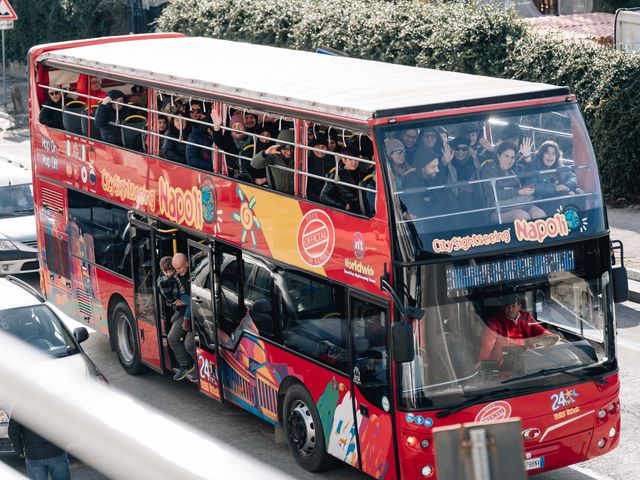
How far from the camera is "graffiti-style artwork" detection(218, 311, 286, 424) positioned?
11023 mm

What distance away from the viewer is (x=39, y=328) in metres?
11.8

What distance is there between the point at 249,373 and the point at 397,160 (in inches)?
127

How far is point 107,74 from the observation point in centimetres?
1389

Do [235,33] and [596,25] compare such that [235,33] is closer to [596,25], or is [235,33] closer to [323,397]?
[596,25]

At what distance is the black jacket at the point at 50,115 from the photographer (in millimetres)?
15242

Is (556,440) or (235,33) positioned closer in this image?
(556,440)

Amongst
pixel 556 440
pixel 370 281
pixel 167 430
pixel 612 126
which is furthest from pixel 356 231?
pixel 612 126

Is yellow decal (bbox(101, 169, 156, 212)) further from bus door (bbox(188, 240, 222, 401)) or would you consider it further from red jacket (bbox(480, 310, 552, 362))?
red jacket (bbox(480, 310, 552, 362))

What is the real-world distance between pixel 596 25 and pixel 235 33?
30.1 ft

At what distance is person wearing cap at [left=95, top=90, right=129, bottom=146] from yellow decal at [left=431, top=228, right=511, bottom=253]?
5.87 meters

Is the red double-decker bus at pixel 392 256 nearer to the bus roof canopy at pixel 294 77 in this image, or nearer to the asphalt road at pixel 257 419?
the bus roof canopy at pixel 294 77

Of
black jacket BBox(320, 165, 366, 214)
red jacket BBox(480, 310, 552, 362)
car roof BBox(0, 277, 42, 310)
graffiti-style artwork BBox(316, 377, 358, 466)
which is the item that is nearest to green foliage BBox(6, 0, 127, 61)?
car roof BBox(0, 277, 42, 310)

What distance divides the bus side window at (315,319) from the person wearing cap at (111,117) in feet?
13.4

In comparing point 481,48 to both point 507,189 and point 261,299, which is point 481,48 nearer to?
point 261,299
